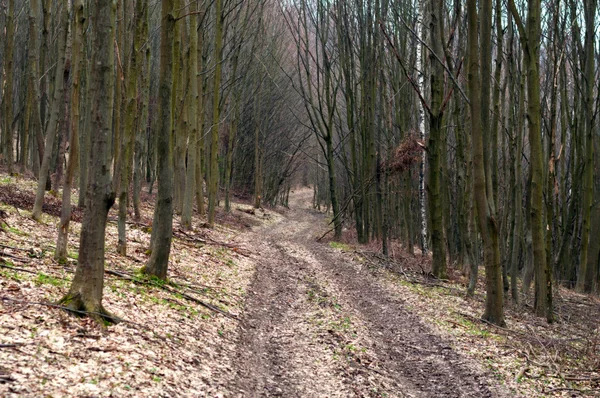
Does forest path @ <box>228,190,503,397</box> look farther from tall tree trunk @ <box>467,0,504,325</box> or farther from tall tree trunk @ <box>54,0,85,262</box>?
tall tree trunk @ <box>54,0,85,262</box>

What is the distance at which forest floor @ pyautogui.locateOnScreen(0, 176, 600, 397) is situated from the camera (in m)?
5.23

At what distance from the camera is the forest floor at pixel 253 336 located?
523 centimetres

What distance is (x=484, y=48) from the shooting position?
10.2m

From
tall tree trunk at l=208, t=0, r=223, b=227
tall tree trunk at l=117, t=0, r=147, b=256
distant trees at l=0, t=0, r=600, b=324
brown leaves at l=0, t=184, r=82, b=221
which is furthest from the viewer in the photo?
tall tree trunk at l=208, t=0, r=223, b=227

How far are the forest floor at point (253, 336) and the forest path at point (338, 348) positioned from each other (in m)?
0.03

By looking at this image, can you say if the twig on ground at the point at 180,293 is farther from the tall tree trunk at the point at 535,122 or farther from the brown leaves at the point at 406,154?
the brown leaves at the point at 406,154

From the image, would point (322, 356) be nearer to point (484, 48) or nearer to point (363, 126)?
point (484, 48)

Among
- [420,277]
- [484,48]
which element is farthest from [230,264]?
[484,48]

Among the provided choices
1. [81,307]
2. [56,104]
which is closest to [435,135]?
[56,104]

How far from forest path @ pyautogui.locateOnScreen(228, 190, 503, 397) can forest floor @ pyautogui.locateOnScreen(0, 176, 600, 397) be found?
0.03 meters

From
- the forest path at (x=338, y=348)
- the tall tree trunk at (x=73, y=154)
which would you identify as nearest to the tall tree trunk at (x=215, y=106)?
the forest path at (x=338, y=348)

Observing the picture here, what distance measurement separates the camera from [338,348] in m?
7.67

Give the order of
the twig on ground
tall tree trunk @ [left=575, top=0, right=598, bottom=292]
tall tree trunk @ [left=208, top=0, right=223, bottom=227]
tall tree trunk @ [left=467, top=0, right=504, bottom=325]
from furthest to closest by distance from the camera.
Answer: tall tree trunk @ [left=208, top=0, right=223, bottom=227] < tall tree trunk @ [left=575, top=0, right=598, bottom=292] < tall tree trunk @ [left=467, top=0, right=504, bottom=325] < the twig on ground

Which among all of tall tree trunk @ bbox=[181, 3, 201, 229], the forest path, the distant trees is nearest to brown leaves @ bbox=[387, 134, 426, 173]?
the distant trees
